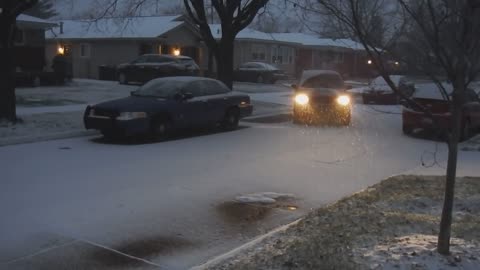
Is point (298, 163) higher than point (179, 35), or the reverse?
point (179, 35)

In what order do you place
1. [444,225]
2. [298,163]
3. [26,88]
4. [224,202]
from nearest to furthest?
1. [444,225]
2. [224,202]
3. [298,163]
4. [26,88]

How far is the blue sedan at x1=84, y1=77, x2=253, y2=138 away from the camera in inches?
532

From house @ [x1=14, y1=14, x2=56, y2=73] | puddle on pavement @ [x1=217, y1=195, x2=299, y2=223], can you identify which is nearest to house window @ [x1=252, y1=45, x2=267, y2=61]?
house @ [x1=14, y1=14, x2=56, y2=73]

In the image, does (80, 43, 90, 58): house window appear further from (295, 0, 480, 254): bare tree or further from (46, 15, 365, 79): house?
(295, 0, 480, 254): bare tree

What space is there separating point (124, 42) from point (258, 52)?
13564mm

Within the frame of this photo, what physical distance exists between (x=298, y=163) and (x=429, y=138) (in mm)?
6104

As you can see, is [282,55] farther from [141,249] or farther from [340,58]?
[141,249]

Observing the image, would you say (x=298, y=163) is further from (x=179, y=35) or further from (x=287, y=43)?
(x=287, y=43)

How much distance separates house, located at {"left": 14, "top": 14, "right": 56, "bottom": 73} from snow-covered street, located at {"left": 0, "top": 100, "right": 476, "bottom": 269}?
1687cm

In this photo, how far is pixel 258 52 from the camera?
49.6 meters

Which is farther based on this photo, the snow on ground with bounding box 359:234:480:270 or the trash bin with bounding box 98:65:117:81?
the trash bin with bounding box 98:65:117:81

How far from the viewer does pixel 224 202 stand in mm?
8328

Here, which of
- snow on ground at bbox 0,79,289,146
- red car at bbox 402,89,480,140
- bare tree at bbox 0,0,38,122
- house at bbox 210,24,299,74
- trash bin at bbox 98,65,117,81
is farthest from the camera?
house at bbox 210,24,299,74

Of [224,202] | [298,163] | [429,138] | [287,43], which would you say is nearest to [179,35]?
[287,43]
